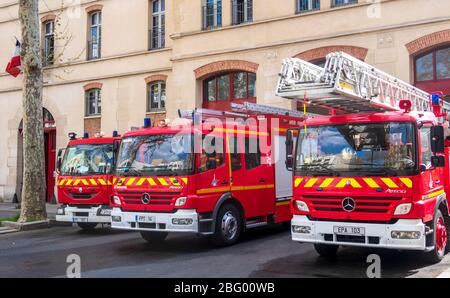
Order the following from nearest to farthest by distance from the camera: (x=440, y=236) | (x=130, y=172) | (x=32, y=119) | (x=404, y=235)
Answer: (x=404, y=235) < (x=440, y=236) < (x=130, y=172) < (x=32, y=119)

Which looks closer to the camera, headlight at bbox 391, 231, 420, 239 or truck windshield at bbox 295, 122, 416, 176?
headlight at bbox 391, 231, 420, 239

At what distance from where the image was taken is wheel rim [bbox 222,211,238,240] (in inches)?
392

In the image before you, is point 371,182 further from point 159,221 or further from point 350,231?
point 159,221

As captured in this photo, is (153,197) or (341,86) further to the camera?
(153,197)

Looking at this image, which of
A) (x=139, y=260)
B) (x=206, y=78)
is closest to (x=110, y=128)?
(x=206, y=78)

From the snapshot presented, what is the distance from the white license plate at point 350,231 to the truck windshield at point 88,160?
6825 mm

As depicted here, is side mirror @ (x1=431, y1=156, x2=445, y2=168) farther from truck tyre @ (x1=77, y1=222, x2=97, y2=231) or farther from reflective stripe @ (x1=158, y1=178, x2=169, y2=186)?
truck tyre @ (x1=77, y1=222, x2=97, y2=231)

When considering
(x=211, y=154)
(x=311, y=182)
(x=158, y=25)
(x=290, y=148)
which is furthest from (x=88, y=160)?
(x=158, y=25)

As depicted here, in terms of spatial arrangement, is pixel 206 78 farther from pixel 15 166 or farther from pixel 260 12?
pixel 15 166

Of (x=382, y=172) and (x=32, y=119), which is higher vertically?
(x=32, y=119)

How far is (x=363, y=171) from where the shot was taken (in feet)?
24.6

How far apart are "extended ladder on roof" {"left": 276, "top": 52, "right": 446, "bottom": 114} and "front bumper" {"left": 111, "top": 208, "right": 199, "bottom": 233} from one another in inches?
112

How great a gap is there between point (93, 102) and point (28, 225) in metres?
9.21

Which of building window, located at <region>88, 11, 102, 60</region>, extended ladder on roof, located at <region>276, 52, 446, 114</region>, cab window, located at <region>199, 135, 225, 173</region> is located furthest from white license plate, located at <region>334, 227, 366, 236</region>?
building window, located at <region>88, 11, 102, 60</region>
